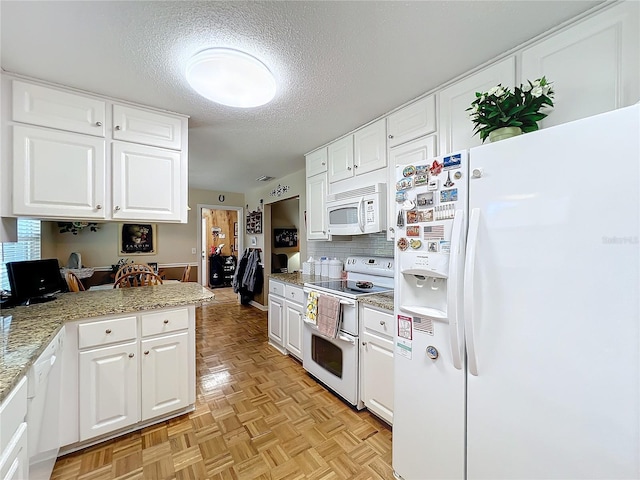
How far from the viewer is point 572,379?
2.92 ft

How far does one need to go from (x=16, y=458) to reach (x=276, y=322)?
95.6 inches

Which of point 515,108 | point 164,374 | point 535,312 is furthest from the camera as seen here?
point 164,374

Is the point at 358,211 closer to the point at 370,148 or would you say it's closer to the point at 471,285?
the point at 370,148

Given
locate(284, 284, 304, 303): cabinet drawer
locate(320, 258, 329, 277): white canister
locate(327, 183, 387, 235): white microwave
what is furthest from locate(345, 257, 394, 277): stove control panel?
locate(284, 284, 304, 303): cabinet drawer

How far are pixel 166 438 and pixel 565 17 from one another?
3.21m

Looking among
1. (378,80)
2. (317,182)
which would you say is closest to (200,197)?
(317,182)

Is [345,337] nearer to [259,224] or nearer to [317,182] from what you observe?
[317,182]

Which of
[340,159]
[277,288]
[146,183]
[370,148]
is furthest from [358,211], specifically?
[146,183]

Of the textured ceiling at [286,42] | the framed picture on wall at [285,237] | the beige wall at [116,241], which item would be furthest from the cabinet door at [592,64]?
the beige wall at [116,241]

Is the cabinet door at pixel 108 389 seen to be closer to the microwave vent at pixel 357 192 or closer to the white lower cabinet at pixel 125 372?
the white lower cabinet at pixel 125 372

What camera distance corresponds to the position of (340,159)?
105 inches

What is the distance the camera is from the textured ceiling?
1.20 metres

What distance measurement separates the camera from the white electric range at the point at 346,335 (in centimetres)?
204

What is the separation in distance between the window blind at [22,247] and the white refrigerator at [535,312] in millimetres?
2700
